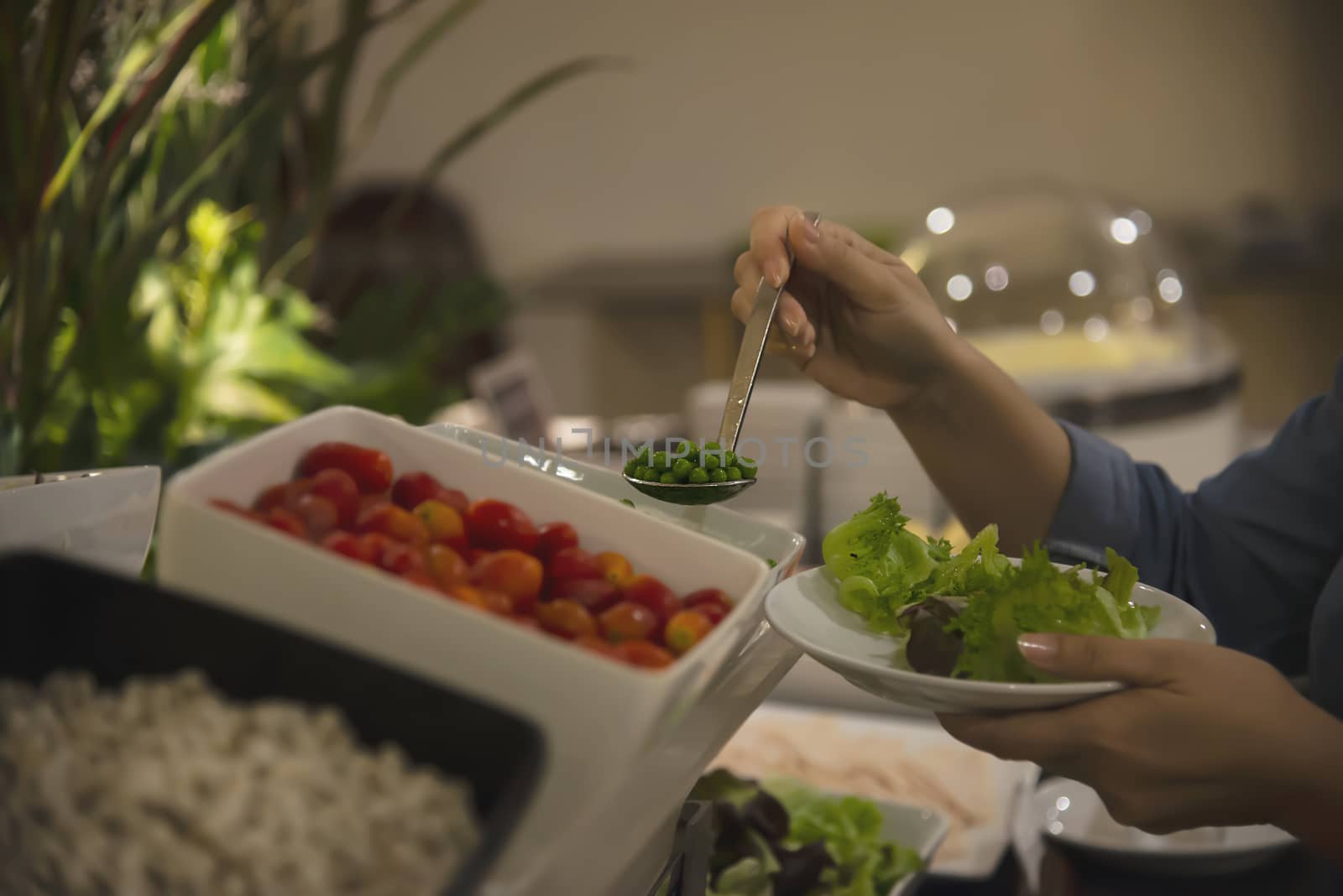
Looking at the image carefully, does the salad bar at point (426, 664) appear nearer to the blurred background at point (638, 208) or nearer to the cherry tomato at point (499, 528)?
the cherry tomato at point (499, 528)

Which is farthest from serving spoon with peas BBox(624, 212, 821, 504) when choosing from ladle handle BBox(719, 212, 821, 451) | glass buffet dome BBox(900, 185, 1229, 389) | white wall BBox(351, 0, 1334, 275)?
white wall BBox(351, 0, 1334, 275)

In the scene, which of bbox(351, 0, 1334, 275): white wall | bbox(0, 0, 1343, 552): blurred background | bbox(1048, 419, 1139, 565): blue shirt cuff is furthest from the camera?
bbox(351, 0, 1334, 275): white wall

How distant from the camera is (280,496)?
0.47m

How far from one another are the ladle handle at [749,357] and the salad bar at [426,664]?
0.28 ft

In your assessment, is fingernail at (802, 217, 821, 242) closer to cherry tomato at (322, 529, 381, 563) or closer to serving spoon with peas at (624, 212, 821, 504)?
serving spoon with peas at (624, 212, 821, 504)

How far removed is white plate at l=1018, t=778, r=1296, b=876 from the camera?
88cm

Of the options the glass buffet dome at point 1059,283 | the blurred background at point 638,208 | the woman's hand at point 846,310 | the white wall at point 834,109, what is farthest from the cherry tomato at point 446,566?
the white wall at point 834,109

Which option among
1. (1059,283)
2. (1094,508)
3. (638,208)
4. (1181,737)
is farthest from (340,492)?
(638,208)

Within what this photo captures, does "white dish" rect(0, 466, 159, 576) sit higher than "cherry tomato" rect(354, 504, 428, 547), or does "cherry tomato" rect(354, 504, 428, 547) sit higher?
"cherry tomato" rect(354, 504, 428, 547)

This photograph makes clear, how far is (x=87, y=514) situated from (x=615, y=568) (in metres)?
0.25

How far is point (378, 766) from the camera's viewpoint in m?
0.37

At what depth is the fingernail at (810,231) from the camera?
80cm

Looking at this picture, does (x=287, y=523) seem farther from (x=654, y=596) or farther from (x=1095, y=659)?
(x=1095, y=659)

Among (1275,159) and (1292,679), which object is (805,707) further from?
(1275,159)
